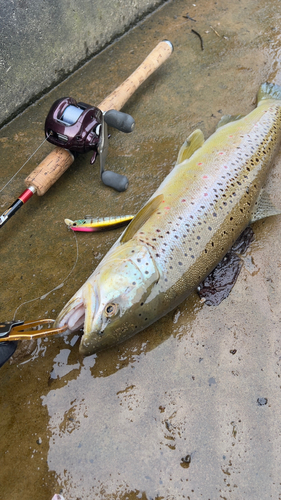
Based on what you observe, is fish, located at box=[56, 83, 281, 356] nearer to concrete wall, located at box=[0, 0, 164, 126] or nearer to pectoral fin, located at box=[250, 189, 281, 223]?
pectoral fin, located at box=[250, 189, 281, 223]

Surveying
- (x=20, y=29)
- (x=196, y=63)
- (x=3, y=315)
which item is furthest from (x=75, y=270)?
(x=196, y=63)

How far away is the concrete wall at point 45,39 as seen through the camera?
3729 millimetres

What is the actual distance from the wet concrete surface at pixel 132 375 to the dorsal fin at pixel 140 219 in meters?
0.44

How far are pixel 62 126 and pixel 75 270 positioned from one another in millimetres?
1339

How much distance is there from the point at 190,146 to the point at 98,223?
1268 millimetres

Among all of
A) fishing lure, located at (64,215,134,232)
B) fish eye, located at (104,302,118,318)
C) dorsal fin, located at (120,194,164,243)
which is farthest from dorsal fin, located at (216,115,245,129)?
fish eye, located at (104,302,118,318)

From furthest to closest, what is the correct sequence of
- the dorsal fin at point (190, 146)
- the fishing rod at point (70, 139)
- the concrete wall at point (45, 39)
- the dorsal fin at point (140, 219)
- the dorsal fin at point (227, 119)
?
the dorsal fin at point (227, 119) < the concrete wall at point (45, 39) < the dorsal fin at point (190, 146) < the fishing rod at point (70, 139) < the dorsal fin at point (140, 219)

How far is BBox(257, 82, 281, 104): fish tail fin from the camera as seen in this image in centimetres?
413

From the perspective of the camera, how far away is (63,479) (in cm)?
254

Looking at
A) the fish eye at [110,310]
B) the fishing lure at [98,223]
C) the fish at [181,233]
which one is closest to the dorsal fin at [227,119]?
the fish at [181,233]

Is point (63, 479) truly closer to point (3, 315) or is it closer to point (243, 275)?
point (3, 315)

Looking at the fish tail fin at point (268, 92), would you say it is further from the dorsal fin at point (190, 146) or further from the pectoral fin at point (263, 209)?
the pectoral fin at point (263, 209)

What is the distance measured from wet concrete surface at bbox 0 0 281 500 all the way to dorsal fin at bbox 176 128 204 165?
0.32 meters

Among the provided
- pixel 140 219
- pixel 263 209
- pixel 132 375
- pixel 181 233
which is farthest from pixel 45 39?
pixel 132 375
